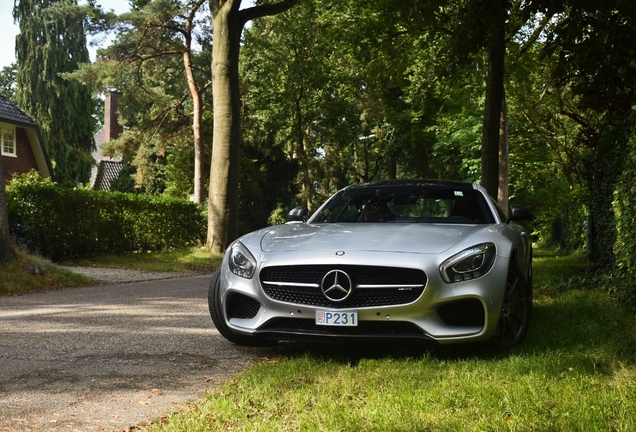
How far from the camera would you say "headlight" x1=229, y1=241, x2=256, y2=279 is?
594 cm

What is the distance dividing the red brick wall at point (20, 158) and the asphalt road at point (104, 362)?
88.0ft

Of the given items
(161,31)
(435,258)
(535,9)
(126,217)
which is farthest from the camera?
(161,31)

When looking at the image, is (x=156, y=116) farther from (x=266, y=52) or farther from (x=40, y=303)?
(x=40, y=303)

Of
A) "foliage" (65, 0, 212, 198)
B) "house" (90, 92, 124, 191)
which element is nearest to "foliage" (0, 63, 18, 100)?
"house" (90, 92, 124, 191)

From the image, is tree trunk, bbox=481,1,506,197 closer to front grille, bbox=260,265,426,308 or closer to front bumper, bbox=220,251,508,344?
front bumper, bbox=220,251,508,344

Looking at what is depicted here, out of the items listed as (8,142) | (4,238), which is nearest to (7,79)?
(8,142)

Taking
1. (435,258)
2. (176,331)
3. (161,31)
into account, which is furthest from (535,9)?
(161,31)

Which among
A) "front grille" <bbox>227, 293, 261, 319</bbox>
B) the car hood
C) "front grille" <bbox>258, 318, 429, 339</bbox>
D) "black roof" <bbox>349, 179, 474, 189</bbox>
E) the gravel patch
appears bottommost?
the gravel patch

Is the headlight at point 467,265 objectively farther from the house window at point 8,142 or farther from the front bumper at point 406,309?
the house window at point 8,142

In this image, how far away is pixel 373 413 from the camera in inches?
159

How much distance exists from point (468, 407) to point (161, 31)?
2981 centimetres

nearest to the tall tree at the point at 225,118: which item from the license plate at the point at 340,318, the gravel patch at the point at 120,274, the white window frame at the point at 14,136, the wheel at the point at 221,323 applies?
the gravel patch at the point at 120,274

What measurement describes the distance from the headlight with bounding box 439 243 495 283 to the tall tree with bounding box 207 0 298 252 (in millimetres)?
15573

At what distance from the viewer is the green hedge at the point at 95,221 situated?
1655 centimetres
